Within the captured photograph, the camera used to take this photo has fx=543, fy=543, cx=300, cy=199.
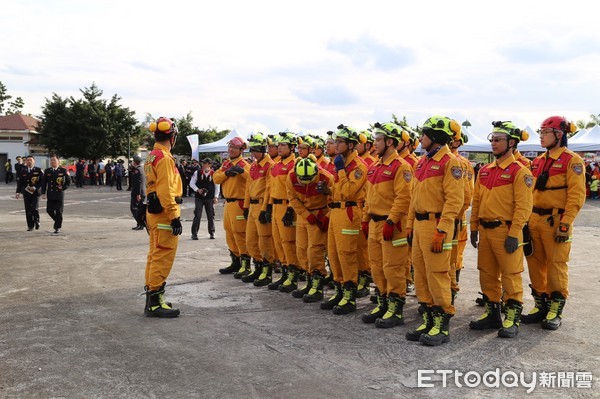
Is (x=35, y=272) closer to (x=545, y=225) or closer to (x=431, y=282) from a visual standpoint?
(x=431, y=282)

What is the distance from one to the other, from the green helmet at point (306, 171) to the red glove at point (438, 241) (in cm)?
232

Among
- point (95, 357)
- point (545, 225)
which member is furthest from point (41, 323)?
point (545, 225)

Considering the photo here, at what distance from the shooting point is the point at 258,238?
891 cm

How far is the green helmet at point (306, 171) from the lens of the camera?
24.5ft

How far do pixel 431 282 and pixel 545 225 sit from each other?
1815 mm

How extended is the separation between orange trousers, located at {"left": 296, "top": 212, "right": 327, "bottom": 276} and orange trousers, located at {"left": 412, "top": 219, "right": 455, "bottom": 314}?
1934 millimetres

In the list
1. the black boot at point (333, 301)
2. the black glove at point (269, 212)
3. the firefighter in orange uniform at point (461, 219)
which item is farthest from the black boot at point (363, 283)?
the black glove at point (269, 212)

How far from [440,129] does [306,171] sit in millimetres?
2121

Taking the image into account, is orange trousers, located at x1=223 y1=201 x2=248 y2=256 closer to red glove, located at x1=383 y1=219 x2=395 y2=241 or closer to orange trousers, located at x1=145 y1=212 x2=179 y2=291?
orange trousers, located at x1=145 y1=212 x2=179 y2=291

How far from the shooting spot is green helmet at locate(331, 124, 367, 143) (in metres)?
7.31

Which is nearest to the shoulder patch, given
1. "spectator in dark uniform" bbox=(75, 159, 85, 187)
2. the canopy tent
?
the canopy tent

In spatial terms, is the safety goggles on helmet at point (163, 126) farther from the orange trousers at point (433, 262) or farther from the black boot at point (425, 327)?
the black boot at point (425, 327)

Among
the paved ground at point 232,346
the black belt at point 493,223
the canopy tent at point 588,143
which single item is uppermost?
the canopy tent at point 588,143

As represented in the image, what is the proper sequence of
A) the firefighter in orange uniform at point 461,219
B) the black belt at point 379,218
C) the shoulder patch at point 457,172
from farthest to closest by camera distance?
the black belt at point 379,218 < the firefighter in orange uniform at point 461,219 < the shoulder patch at point 457,172
